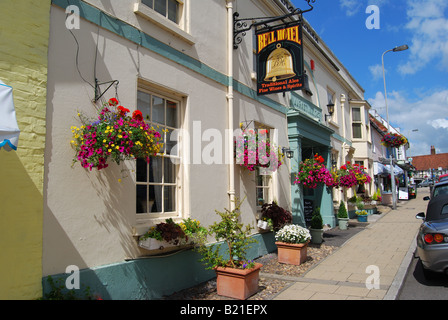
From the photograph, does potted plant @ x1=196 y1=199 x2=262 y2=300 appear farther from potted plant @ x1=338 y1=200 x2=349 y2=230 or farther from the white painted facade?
potted plant @ x1=338 y1=200 x2=349 y2=230

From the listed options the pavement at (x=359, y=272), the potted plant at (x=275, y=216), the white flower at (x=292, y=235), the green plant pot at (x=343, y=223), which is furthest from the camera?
the green plant pot at (x=343, y=223)

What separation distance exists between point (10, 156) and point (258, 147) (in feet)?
14.8

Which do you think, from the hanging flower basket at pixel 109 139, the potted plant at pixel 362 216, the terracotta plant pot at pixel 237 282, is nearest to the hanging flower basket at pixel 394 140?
the potted plant at pixel 362 216

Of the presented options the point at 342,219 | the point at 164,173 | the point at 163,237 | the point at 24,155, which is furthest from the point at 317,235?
the point at 24,155

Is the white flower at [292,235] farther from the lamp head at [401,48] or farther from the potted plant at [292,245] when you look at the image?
the lamp head at [401,48]

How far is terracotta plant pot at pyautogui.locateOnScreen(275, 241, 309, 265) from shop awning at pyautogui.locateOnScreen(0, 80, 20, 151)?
596 centimetres

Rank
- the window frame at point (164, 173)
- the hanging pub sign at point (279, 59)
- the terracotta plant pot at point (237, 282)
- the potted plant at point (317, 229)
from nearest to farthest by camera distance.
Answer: the terracotta plant pot at point (237, 282)
the window frame at point (164, 173)
the hanging pub sign at point (279, 59)
the potted plant at point (317, 229)

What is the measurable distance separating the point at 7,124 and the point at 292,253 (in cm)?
615

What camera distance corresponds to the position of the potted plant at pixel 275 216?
781 cm

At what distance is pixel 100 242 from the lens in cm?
419

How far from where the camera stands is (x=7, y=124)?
102 inches

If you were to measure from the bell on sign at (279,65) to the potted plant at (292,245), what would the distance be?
346cm

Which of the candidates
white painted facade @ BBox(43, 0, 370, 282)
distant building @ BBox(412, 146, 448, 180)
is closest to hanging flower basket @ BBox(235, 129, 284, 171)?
white painted facade @ BBox(43, 0, 370, 282)

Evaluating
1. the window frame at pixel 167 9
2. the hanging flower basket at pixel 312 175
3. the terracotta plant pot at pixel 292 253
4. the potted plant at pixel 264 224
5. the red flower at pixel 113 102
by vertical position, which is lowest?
the terracotta plant pot at pixel 292 253
